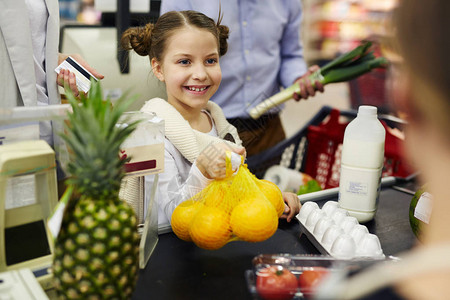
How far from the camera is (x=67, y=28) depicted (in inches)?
126

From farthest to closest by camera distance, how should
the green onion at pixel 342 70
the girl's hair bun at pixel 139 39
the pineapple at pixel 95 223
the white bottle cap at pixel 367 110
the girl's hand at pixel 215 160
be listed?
the green onion at pixel 342 70 < the girl's hair bun at pixel 139 39 < the white bottle cap at pixel 367 110 < the girl's hand at pixel 215 160 < the pineapple at pixel 95 223

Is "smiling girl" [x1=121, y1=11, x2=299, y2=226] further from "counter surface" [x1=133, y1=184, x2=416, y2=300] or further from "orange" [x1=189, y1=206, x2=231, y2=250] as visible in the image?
"orange" [x1=189, y1=206, x2=231, y2=250]

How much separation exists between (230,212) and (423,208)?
1.88ft

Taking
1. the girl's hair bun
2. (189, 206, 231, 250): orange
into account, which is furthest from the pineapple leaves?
the girl's hair bun

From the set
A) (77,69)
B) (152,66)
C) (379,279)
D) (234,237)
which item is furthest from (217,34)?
(379,279)

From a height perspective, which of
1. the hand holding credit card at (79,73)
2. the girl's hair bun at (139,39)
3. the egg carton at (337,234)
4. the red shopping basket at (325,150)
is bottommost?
the red shopping basket at (325,150)

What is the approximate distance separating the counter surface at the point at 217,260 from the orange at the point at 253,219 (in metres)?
0.12

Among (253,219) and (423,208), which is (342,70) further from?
(253,219)

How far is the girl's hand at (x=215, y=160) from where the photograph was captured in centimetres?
110

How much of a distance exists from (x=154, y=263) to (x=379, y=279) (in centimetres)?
73

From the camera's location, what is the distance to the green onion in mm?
2086

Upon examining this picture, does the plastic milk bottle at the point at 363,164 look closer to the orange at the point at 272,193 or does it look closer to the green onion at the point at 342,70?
the orange at the point at 272,193

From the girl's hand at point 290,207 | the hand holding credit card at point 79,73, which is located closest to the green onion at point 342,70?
the girl's hand at point 290,207

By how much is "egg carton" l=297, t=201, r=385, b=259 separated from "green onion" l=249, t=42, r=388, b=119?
3.10ft
